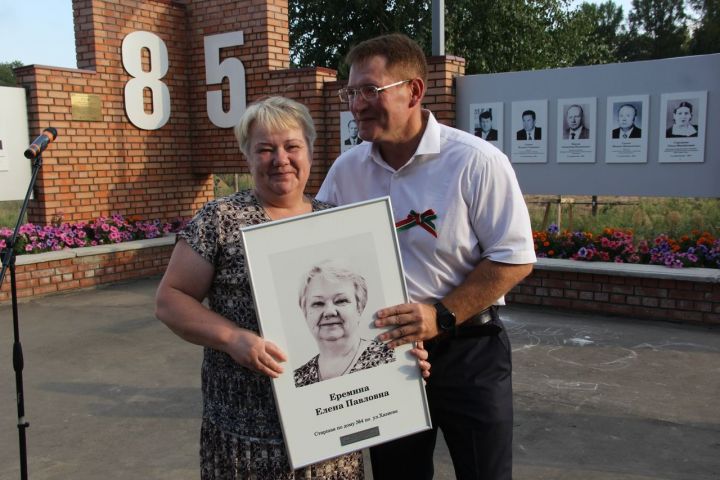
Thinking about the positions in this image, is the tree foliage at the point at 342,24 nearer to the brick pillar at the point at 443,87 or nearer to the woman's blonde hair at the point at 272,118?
the brick pillar at the point at 443,87

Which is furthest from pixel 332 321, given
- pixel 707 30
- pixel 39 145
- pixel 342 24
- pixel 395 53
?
pixel 707 30

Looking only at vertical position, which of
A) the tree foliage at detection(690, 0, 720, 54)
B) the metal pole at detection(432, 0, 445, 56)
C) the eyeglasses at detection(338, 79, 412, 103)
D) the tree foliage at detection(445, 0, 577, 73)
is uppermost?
the tree foliage at detection(690, 0, 720, 54)

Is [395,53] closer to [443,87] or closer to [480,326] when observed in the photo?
[480,326]

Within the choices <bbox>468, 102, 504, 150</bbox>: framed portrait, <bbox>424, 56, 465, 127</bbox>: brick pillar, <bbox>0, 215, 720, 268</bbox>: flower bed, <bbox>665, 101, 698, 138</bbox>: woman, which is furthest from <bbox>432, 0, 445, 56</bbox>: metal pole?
<bbox>665, 101, 698, 138</bbox>: woman

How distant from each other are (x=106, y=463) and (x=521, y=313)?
450cm

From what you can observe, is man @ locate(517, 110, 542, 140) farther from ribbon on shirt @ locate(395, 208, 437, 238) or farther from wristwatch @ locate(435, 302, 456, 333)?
wristwatch @ locate(435, 302, 456, 333)

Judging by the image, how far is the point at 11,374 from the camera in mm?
5367

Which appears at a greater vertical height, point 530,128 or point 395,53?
point 395,53

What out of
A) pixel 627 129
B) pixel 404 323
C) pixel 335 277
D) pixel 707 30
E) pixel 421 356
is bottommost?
pixel 421 356

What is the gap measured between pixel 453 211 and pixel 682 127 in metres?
5.60

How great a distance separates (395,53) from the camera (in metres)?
2.24

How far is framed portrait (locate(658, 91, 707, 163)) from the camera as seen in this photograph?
6816mm

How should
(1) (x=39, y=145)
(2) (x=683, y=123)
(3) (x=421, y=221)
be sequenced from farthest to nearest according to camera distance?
(2) (x=683, y=123) → (1) (x=39, y=145) → (3) (x=421, y=221)

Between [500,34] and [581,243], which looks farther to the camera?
[500,34]
